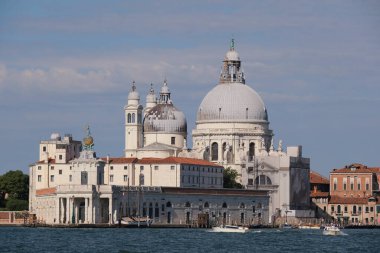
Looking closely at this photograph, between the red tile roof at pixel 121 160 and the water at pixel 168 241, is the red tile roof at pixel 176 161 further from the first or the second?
the water at pixel 168 241

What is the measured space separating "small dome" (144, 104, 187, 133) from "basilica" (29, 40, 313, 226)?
0.11m

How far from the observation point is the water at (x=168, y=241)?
361 ft

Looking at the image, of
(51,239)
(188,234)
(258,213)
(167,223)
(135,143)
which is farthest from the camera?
(135,143)

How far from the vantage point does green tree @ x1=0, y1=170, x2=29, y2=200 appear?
18025 centimetres

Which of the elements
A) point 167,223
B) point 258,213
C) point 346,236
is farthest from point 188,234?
point 258,213

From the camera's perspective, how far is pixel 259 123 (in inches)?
7328

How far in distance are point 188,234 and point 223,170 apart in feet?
141

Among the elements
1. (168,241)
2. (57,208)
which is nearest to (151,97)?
(57,208)

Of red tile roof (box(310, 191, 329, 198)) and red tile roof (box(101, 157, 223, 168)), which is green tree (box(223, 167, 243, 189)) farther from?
red tile roof (box(310, 191, 329, 198))

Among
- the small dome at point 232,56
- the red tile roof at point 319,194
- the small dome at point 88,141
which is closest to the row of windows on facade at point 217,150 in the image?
the small dome at point 232,56

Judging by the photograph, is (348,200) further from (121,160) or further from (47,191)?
(47,191)

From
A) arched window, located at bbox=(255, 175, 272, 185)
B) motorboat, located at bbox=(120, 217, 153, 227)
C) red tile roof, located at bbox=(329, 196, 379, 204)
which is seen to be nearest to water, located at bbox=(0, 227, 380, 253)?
motorboat, located at bbox=(120, 217, 153, 227)

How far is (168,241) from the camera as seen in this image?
4774 inches

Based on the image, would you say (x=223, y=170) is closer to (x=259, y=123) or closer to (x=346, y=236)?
(x=259, y=123)
